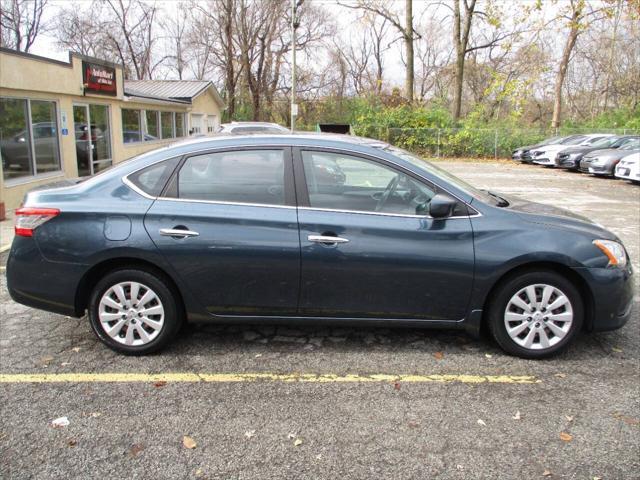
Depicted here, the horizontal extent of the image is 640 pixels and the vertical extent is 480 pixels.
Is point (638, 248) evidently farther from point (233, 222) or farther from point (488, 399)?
point (233, 222)

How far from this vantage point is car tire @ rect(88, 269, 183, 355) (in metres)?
3.97

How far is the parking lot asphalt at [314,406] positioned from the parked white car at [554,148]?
20920 millimetres

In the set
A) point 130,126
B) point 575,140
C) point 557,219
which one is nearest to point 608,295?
point 557,219

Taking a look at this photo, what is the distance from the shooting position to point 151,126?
21.2m

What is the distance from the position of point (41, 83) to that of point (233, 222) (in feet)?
33.0

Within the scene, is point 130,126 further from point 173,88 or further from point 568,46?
point 568,46

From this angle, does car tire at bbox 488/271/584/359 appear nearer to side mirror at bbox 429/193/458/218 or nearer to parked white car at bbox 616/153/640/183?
side mirror at bbox 429/193/458/218

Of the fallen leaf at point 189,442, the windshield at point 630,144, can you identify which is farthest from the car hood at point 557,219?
the windshield at point 630,144

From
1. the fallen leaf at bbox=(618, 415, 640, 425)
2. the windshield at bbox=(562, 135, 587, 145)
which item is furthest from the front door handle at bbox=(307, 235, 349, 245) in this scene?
the windshield at bbox=(562, 135, 587, 145)

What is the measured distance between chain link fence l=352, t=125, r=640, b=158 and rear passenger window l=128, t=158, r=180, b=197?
2615 cm

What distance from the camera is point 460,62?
33.6m

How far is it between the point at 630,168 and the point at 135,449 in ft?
58.7

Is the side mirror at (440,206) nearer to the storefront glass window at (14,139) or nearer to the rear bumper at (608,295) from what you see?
the rear bumper at (608,295)

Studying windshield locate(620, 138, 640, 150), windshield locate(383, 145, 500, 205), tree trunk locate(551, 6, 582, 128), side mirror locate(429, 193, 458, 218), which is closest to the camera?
side mirror locate(429, 193, 458, 218)
